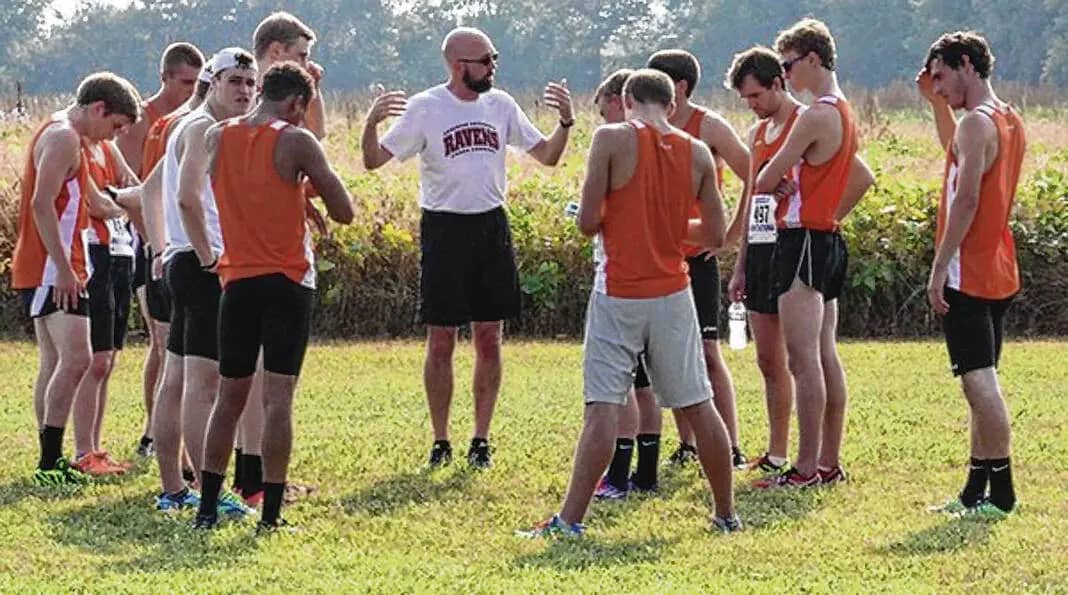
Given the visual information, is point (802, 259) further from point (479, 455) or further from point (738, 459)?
point (479, 455)

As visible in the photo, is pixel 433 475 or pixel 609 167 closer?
pixel 609 167

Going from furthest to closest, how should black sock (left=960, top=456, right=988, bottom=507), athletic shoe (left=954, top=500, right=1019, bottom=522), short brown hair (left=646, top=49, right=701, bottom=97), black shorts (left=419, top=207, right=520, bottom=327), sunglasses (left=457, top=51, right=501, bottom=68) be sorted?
black shorts (left=419, top=207, right=520, bottom=327) → sunglasses (left=457, top=51, right=501, bottom=68) → short brown hair (left=646, top=49, right=701, bottom=97) → black sock (left=960, top=456, right=988, bottom=507) → athletic shoe (left=954, top=500, right=1019, bottom=522)

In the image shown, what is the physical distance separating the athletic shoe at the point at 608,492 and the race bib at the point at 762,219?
1.26m

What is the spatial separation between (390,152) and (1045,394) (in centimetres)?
500

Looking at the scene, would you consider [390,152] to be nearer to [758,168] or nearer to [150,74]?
[758,168]

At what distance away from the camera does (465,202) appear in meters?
9.59

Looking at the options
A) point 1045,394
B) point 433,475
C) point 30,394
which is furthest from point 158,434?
point 1045,394

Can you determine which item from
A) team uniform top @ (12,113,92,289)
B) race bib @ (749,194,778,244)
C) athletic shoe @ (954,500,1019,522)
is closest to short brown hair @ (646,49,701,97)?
race bib @ (749,194,778,244)

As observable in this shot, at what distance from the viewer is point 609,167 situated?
24.1 feet

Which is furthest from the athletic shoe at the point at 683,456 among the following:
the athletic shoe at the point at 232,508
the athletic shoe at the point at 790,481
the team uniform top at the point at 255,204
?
the team uniform top at the point at 255,204

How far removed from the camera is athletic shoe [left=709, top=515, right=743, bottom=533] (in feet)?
25.2

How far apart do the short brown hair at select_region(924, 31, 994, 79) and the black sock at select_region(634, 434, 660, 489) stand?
213 cm

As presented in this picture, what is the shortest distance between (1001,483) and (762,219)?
1.61 metres

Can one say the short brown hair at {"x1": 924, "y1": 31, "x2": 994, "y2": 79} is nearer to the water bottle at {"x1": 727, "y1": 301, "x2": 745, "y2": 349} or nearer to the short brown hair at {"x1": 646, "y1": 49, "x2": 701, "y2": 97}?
the short brown hair at {"x1": 646, "y1": 49, "x2": 701, "y2": 97}
